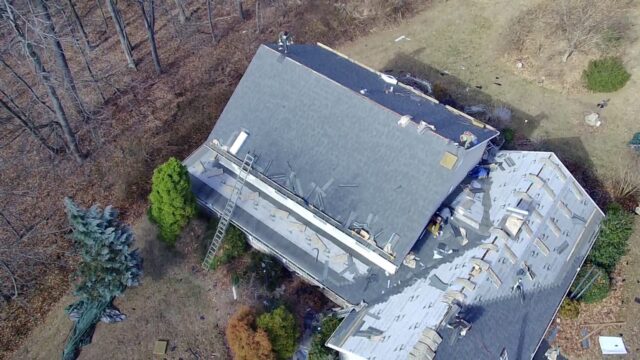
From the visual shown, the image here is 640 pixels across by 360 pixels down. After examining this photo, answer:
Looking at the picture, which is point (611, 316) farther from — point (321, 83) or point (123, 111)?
point (123, 111)

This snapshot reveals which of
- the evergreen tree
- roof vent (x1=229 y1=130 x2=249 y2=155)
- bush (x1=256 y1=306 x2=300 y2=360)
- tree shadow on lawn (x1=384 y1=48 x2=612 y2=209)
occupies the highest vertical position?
tree shadow on lawn (x1=384 y1=48 x2=612 y2=209)

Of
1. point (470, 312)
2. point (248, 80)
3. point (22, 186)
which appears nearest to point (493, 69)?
point (248, 80)

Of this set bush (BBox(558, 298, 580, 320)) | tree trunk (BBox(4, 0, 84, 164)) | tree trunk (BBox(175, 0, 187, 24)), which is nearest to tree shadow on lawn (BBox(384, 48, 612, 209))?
bush (BBox(558, 298, 580, 320))

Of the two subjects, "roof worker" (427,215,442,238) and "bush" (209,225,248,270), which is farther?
"bush" (209,225,248,270)

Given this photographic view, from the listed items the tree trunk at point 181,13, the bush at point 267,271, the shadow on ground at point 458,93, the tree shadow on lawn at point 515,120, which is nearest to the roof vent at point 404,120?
the bush at point 267,271

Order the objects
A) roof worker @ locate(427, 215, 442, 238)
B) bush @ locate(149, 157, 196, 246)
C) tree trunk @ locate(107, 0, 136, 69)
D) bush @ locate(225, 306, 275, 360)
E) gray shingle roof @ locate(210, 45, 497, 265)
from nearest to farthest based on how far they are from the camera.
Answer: bush @ locate(225, 306, 275, 360) < gray shingle roof @ locate(210, 45, 497, 265) < bush @ locate(149, 157, 196, 246) < roof worker @ locate(427, 215, 442, 238) < tree trunk @ locate(107, 0, 136, 69)

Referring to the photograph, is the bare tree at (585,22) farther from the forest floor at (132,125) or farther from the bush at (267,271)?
the bush at (267,271)

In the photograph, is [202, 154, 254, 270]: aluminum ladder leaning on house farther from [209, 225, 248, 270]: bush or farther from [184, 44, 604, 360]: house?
[209, 225, 248, 270]: bush
